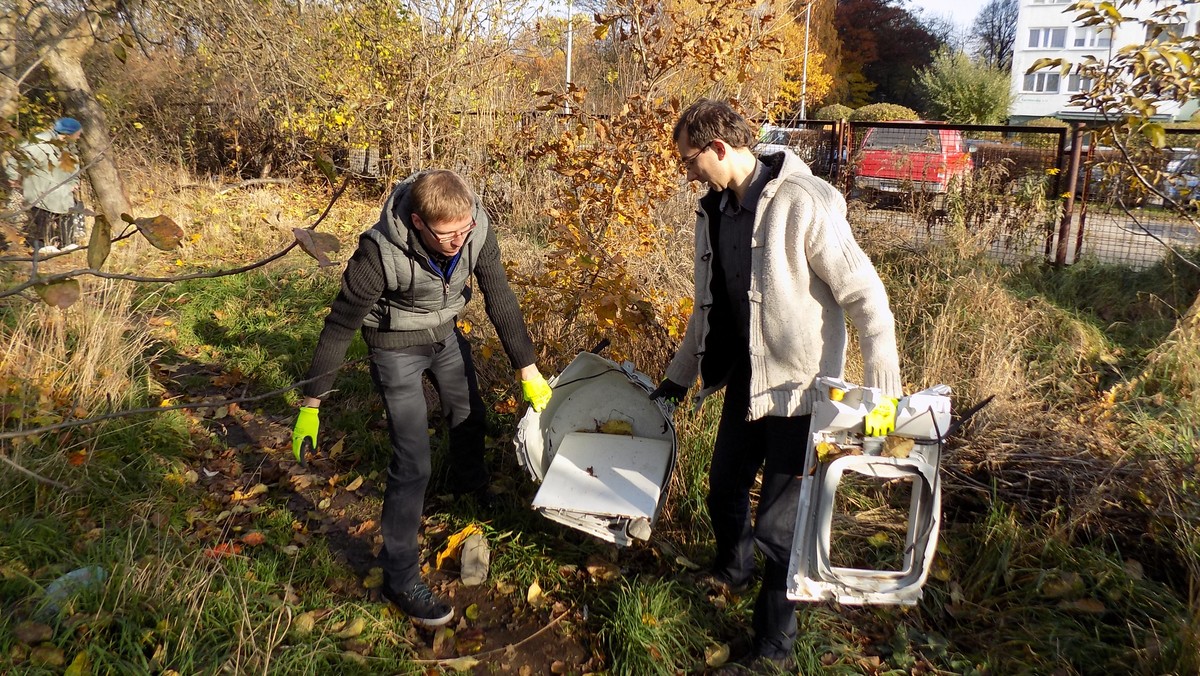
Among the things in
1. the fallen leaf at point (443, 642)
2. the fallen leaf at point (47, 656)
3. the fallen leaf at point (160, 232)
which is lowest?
the fallen leaf at point (443, 642)

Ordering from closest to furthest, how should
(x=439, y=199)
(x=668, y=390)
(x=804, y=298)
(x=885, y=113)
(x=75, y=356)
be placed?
1. (x=804, y=298)
2. (x=439, y=199)
3. (x=668, y=390)
4. (x=75, y=356)
5. (x=885, y=113)

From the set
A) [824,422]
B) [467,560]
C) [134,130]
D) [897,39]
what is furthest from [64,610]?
[897,39]

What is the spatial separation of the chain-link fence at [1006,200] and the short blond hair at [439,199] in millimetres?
4282

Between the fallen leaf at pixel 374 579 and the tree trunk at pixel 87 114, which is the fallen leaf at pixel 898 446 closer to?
the fallen leaf at pixel 374 579

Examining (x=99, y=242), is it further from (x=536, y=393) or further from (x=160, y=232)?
(x=536, y=393)

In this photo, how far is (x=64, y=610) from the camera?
2.57 m

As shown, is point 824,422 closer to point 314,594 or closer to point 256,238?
point 314,594

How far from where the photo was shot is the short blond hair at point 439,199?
8.36 ft

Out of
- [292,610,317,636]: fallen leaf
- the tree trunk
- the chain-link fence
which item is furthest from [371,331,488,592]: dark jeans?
the tree trunk

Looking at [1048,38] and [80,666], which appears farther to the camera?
[1048,38]

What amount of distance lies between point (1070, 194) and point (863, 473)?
603 centimetres

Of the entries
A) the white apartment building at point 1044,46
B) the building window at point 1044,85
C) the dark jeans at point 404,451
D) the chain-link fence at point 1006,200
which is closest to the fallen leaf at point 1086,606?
the dark jeans at point 404,451

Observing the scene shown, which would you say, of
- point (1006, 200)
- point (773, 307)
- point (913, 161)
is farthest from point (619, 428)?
point (1006, 200)

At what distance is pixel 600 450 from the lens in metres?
3.20
